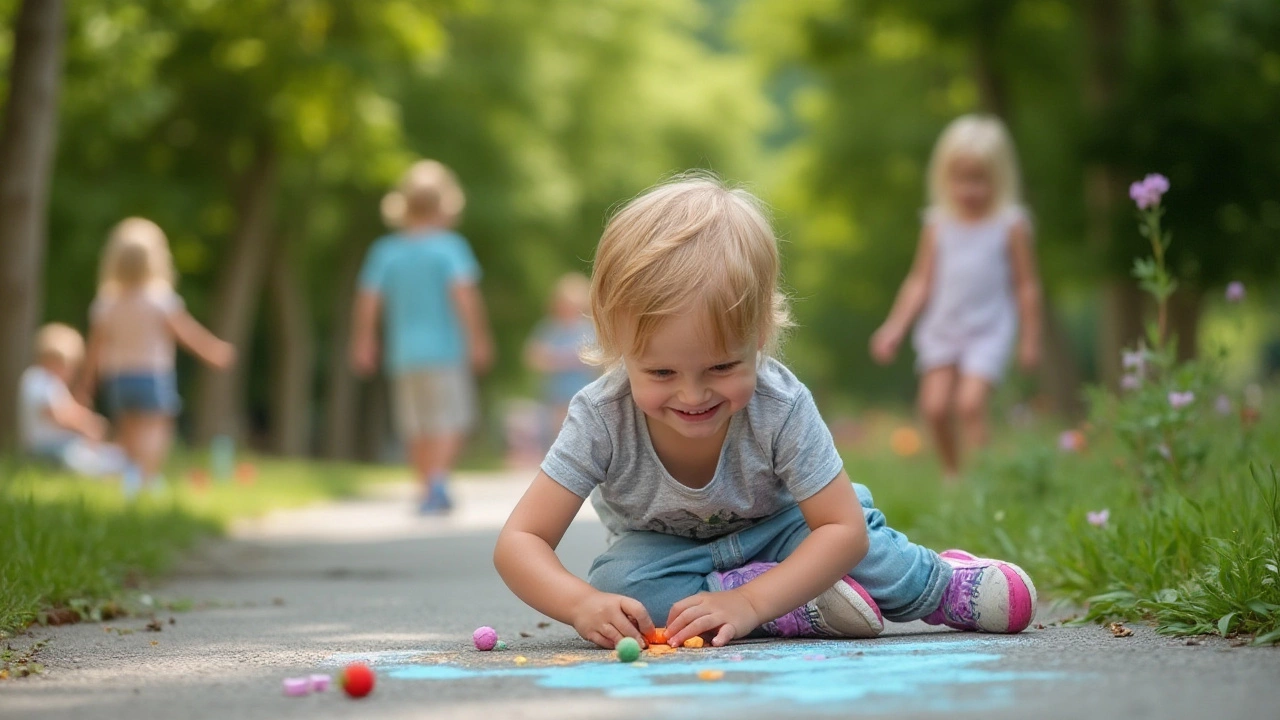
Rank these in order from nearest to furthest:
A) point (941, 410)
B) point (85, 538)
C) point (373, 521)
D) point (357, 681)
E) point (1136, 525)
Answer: point (357, 681), point (1136, 525), point (85, 538), point (941, 410), point (373, 521)

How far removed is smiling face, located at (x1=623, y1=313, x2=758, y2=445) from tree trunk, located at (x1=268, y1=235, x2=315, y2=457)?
22.1m

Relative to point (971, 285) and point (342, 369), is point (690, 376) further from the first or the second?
point (342, 369)

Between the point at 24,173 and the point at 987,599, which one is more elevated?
the point at 24,173

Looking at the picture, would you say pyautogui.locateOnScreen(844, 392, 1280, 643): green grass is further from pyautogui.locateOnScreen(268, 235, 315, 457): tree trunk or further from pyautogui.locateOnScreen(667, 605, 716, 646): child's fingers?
pyautogui.locateOnScreen(268, 235, 315, 457): tree trunk

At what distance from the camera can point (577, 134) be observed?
3400 cm

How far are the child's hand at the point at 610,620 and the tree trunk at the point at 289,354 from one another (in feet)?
72.6

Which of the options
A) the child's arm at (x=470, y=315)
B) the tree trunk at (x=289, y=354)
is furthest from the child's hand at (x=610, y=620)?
the tree trunk at (x=289, y=354)

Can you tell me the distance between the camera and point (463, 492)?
15.4m

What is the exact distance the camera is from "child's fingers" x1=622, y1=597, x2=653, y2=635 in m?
4.19

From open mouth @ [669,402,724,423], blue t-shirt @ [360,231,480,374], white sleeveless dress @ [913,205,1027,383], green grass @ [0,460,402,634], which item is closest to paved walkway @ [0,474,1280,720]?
green grass @ [0,460,402,634]

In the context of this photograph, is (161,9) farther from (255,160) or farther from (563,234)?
(563,234)

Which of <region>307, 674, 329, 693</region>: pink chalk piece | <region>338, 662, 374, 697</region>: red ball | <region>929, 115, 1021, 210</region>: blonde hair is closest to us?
→ <region>338, 662, 374, 697</region>: red ball

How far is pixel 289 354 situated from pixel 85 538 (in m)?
20.3

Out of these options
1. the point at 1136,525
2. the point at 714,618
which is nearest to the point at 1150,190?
the point at 1136,525
